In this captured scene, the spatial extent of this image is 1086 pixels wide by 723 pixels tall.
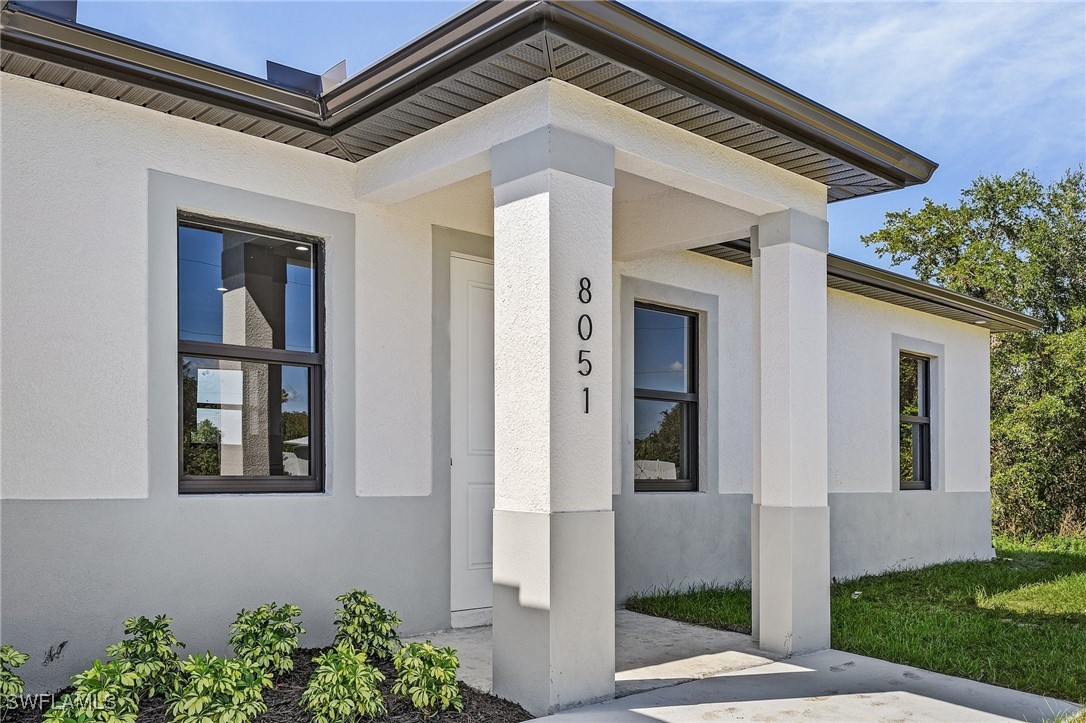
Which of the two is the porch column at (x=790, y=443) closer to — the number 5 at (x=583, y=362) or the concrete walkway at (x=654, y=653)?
the concrete walkway at (x=654, y=653)

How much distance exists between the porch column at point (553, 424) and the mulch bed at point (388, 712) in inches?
4.1

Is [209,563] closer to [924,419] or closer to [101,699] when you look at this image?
[101,699]

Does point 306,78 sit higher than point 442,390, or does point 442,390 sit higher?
point 306,78

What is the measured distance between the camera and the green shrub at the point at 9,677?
3998 mm

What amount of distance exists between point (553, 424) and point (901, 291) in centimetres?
658

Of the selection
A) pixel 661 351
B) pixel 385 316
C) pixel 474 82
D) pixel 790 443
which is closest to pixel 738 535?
pixel 661 351

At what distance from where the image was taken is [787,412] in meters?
5.92

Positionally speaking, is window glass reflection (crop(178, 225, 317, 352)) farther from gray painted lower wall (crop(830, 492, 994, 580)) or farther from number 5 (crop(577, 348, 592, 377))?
gray painted lower wall (crop(830, 492, 994, 580))

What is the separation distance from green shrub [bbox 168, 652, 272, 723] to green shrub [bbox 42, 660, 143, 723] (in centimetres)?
20

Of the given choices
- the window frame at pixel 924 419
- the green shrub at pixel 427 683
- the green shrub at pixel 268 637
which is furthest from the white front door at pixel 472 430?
the window frame at pixel 924 419

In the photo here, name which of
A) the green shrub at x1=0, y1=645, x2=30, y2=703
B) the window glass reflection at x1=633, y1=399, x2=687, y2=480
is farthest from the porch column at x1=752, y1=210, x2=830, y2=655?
the green shrub at x1=0, y1=645, x2=30, y2=703

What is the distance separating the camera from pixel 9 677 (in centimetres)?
405

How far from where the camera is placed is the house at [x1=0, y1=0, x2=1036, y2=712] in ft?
14.8

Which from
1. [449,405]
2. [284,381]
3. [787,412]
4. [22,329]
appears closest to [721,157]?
[787,412]
